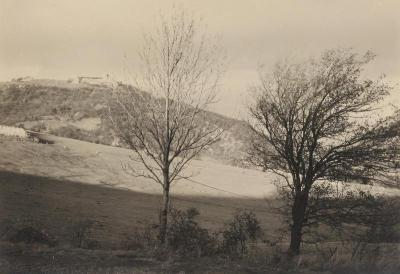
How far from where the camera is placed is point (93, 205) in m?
25.2

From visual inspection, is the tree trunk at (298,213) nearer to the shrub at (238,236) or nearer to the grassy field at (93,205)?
the grassy field at (93,205)

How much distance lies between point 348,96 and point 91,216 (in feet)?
42.8

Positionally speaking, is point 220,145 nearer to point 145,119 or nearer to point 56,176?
point 56,176

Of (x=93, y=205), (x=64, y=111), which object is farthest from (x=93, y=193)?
(x=64, y=111)

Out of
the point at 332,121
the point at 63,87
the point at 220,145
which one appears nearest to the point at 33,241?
the point at 332,121

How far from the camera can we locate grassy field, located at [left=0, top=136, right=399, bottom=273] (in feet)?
34.9

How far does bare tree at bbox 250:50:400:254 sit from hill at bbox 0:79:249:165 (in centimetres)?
3561

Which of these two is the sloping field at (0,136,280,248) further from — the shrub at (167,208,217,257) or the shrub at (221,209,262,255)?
the shrub at (221,209,262,255)

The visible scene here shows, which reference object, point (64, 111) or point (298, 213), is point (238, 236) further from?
point (64, 111)

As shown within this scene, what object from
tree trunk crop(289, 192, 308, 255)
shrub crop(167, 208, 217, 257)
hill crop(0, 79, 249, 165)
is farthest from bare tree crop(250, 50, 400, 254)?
hill crop(0, 79, 249, 165)

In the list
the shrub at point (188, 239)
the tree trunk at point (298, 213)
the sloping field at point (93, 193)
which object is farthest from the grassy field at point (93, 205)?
the tree trunk at point (298, 213)

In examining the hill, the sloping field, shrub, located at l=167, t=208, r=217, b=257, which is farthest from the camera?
the hill

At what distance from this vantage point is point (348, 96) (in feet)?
55.2

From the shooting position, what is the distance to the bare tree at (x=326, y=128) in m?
16.6
